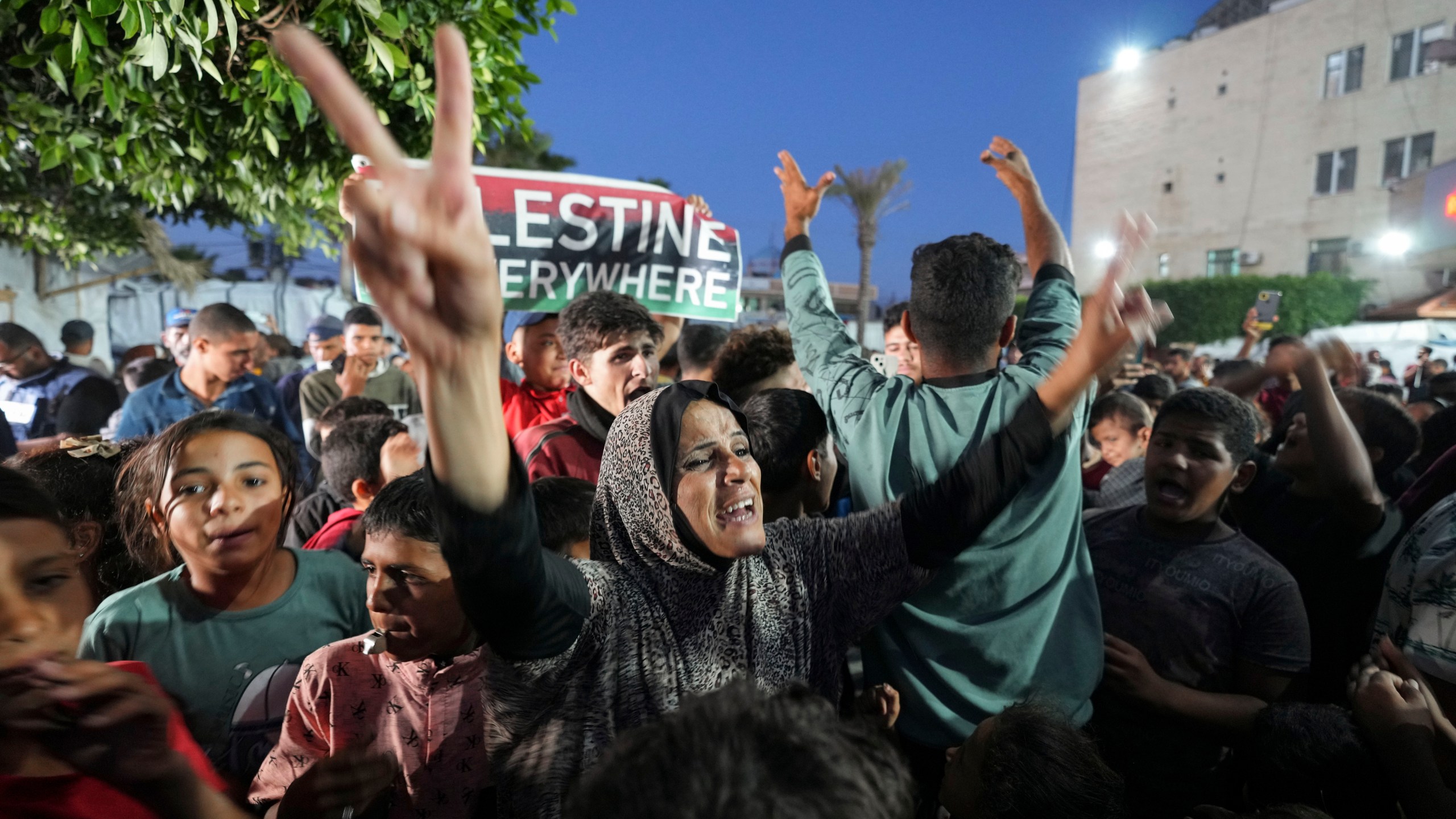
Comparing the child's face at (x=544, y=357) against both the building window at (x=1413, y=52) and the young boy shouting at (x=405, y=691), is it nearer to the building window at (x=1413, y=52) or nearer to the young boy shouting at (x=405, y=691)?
the young boy shouting at (x=405, y=691)

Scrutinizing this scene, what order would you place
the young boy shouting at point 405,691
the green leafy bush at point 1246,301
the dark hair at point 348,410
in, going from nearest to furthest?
the young boy shouting at point 405,691 → the dark hair at point 348,410 → the green leafy bush at point 1246,301

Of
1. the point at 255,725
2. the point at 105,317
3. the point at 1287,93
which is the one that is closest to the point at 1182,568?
the point at 255,725

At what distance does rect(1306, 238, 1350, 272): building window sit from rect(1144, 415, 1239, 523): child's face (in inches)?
1313

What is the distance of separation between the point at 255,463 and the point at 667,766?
158cm

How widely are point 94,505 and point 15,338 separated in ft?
13.4

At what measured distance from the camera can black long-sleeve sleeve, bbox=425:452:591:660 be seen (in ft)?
3.38

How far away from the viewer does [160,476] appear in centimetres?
188

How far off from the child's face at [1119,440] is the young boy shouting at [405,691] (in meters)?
3.47

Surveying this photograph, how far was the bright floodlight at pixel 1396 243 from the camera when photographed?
23.1m

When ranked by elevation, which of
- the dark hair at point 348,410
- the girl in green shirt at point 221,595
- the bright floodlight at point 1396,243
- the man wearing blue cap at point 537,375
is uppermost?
the bright floodlight at point 1396,243

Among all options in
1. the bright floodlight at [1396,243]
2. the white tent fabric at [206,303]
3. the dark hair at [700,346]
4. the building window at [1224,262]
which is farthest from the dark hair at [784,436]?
the building window at [1224,262]

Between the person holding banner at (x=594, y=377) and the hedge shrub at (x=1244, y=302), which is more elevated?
the hedge shrub at (x=1244, y=302)

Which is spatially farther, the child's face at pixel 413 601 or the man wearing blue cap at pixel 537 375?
the man wearing blue cap at pixel 537 375

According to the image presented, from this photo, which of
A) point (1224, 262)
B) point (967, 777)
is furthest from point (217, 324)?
point (1224, 262)
